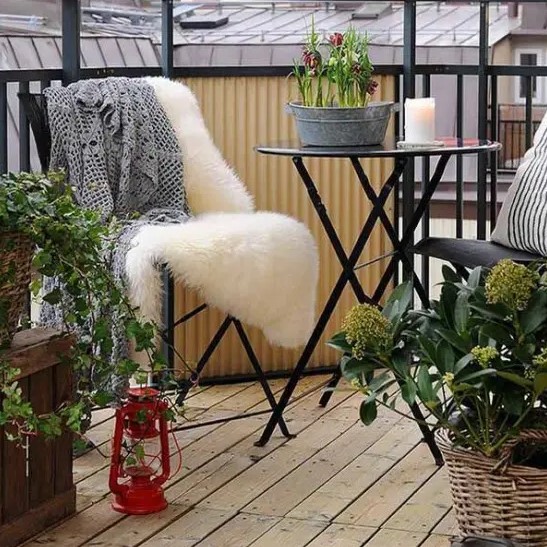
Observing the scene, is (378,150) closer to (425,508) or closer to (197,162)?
(197,162)

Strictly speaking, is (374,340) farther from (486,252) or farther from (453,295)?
(486,252)

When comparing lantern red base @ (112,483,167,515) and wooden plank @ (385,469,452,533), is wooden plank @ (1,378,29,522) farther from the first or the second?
wooden plank @ (385,469,452,533)

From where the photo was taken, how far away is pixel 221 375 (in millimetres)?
4309

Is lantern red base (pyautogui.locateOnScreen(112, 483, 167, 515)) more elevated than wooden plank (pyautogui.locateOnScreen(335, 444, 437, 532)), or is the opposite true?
lantern red base (pyautogui.locateOnScreen(112, 483, 167, 515))

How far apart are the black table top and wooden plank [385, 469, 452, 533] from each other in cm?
86

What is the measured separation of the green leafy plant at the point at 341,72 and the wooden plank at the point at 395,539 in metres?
1.23

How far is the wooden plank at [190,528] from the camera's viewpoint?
2889 mm

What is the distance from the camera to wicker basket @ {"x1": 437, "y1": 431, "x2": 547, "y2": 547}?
8.57 ft

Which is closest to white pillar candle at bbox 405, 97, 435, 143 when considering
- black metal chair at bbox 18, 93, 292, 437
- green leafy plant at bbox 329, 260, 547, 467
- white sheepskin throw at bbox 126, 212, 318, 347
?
white sheepskin throw at bbox 126, 212, 318, 347

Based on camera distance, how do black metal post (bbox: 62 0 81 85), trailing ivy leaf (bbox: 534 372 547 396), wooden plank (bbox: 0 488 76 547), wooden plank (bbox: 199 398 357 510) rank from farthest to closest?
black metal post (bbox: 62 0 81 85) → wooden plank (bbox: 199 398 357 510) → wooden plank (bbox: 0 488 76 547) → trailing ivy leaf (bbox: 534 372 547 396)

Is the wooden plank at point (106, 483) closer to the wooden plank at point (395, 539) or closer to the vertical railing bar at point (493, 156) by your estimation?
the wooden plank at point (395, 539)

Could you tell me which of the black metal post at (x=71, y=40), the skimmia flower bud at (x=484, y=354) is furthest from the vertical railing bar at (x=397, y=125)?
the skimmia flower bud at (x=484, y=354)

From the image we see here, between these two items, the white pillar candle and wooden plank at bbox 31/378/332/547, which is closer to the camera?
wooden plank at bbox 31/378/332/547

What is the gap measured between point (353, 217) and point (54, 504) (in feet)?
5.69
